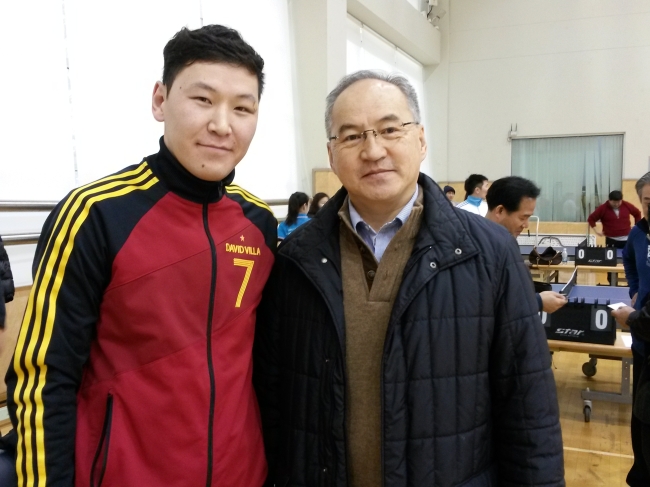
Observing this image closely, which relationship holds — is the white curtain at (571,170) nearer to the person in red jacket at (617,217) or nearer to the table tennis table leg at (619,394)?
the person in red jacket at (617,217)

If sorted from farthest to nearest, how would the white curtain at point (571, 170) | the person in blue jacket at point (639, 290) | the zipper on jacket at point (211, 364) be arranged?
the white curtain at point (571, 170) → the person in blue jacket at point (639, 290) → the zipper on jacket at point (211, 364)

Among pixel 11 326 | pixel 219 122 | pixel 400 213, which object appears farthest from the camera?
pixel 11 326

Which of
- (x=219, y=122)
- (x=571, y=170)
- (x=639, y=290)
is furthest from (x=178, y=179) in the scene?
(x=571, y=170)

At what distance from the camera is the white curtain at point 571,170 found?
395 inches

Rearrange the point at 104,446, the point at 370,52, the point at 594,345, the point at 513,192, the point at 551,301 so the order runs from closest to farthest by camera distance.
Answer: the point at 104,446 < the point at 513,192 < the point at 551,301 < the point at 594,345 < the point at 370,52

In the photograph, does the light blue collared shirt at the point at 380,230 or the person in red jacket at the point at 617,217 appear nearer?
the light blue collared shirt at the point at 380,230

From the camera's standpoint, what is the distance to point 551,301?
315 centimetres

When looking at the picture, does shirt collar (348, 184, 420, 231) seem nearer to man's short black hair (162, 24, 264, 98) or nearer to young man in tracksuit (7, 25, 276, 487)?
young man in tracksuit (7, 25, 276, 487)

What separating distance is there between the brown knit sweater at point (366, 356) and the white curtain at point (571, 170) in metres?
10.0

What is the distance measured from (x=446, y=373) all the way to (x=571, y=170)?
10438 millimetres

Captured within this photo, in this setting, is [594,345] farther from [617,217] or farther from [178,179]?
[617,217]

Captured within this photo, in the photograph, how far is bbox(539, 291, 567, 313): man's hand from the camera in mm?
3135

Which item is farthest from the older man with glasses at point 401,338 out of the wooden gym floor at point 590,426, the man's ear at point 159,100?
the wooden gym floor at point 590,426

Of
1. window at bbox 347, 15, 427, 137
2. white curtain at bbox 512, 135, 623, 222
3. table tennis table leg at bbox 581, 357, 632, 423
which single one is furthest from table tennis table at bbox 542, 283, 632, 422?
white curtain at bbox 512, 135, 623, 222
